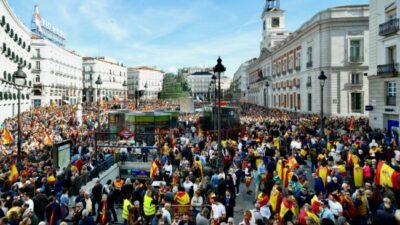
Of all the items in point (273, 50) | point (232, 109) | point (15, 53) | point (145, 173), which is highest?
point (273, 50)

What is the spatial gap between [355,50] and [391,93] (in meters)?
16.6

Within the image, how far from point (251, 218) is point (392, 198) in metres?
3.85

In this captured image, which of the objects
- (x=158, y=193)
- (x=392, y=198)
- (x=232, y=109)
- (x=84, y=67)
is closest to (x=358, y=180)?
(x=392, y=198)

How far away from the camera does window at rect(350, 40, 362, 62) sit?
3903cm

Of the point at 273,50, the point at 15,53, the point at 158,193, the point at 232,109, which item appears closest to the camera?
the point at 158,193

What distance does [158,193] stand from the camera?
10.3 metres

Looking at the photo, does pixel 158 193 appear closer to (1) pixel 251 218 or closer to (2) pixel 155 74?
(1) pixel 251 218

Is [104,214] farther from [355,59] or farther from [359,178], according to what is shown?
[355,59]

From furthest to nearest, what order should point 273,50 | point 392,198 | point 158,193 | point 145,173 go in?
point 273,50
point 145,173
point 158,193
point 392,198

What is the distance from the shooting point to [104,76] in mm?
112938

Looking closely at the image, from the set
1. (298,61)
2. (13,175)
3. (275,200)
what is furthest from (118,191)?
(298,61)

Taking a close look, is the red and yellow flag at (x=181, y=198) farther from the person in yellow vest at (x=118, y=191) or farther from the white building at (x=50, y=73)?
the white building at (x=50, y=73)

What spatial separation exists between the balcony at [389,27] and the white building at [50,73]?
202ft

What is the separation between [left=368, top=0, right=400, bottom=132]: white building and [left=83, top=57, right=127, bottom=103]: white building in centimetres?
8102
